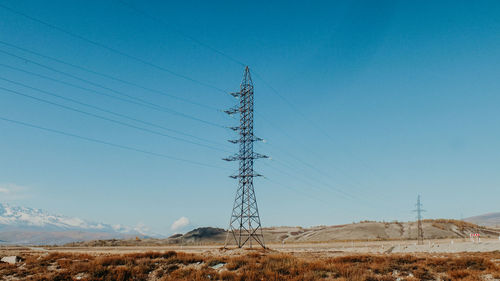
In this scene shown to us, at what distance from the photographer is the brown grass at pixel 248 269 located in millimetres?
16984

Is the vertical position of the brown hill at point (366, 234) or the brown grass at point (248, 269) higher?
the brown grass at point (248, 269)

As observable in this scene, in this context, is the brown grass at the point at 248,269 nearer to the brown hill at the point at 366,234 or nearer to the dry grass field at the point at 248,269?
the dry grass field at the point at 248,269

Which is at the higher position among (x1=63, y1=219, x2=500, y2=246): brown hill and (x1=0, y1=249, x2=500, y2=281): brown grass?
(x1=0, y1=249, x2=500, y2=281): brown grass

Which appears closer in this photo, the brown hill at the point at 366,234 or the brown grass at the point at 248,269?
the brown grass at the point at 248,269

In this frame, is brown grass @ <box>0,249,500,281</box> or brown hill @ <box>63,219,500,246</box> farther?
brown hill @ <box>63,219,500,246</box>

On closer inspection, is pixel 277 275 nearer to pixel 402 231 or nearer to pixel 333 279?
pixel 333 279

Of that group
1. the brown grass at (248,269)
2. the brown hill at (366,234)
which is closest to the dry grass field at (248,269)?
the brown grass at (248,269)

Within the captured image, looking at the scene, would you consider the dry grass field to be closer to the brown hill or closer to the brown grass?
Answer: the brown grass

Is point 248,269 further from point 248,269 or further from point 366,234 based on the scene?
point 366,234

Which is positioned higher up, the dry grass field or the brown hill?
the dry grass field

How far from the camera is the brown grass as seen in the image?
17.0 metres

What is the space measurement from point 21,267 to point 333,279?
1981cm

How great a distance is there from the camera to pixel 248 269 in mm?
18469

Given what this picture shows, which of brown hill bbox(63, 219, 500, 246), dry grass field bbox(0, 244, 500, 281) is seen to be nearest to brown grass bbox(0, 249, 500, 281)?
dry grass field bbox(0, 244, 500, 281)
